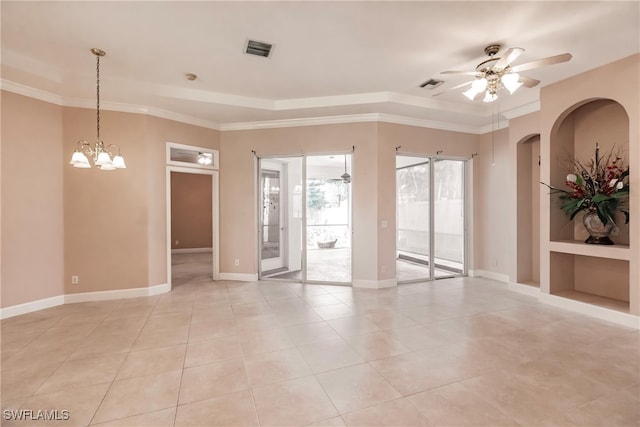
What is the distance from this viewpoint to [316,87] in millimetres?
4449

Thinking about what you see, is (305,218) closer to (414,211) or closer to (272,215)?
(272,215)

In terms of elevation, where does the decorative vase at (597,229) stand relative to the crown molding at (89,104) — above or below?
below

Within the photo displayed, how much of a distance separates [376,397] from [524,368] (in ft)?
4.74

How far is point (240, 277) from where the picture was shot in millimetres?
5797

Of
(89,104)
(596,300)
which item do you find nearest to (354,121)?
(89,104)

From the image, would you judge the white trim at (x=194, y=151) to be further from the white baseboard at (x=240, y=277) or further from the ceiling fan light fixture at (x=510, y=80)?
the ceiling fan light fixture at (x=510, y=80)

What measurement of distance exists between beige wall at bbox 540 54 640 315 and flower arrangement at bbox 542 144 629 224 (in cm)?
19

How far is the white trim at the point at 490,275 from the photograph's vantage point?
5654mm

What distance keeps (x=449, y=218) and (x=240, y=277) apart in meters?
4.54

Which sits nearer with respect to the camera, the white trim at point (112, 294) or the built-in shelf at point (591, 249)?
the built-in shelf at point (591, 249)

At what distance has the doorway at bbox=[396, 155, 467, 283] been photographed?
5875 mm

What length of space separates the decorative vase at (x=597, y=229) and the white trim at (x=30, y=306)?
7.71 metres

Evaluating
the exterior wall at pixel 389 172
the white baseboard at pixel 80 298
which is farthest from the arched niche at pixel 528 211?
the white baseboard at pixel 80 298

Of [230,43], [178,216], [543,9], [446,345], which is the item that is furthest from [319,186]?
[178,216]
